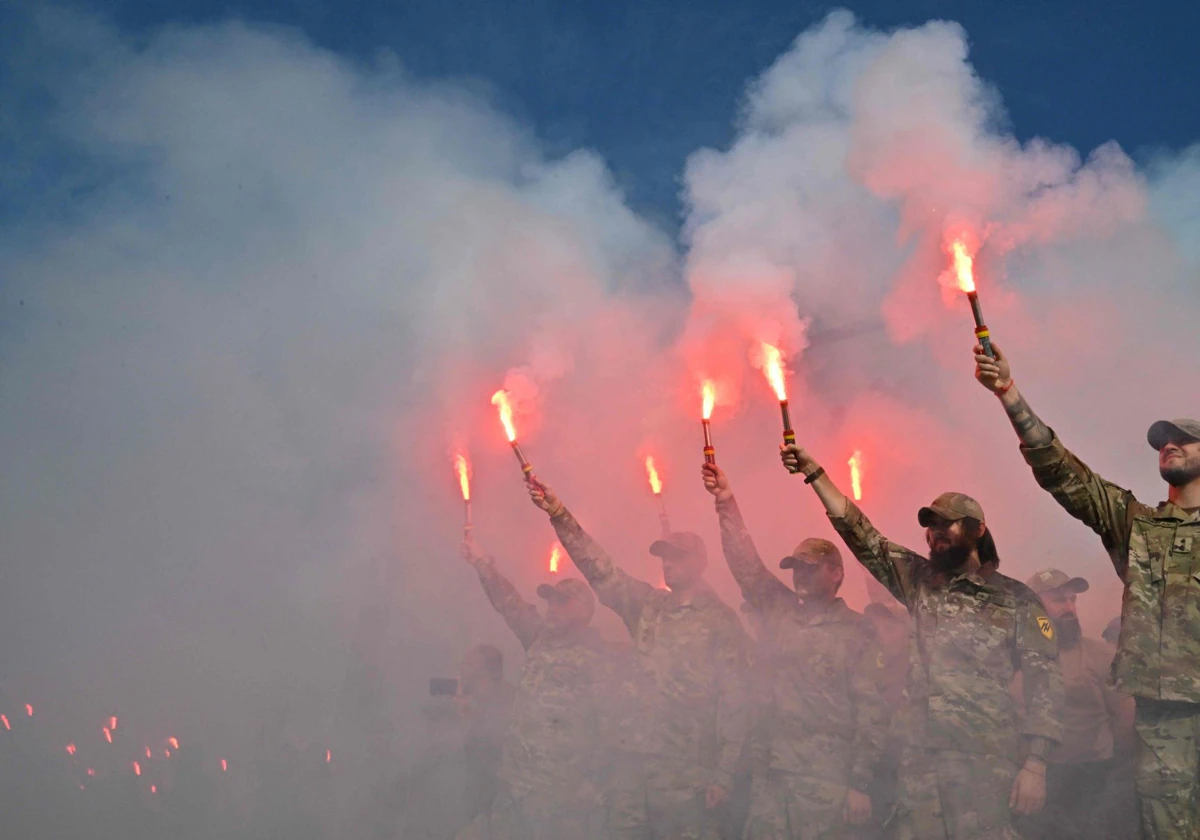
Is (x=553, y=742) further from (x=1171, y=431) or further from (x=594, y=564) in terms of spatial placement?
(x=1171, y=431)

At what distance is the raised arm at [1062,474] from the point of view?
4.03 m

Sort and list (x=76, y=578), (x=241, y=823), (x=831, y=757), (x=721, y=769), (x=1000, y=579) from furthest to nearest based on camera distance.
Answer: (x=76, y=578) < (x=241, y=823) < (x=721, y=769) < (x=831, y=757) < (x=1000, y=579)

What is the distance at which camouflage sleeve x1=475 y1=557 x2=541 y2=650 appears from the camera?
7562 millimetres

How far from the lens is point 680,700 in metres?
6.11

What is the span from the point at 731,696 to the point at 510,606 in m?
2.31

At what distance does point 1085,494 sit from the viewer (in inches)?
161

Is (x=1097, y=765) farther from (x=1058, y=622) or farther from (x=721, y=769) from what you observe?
(x=721, y=769)

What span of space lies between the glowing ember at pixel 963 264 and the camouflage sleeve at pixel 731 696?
114 inches

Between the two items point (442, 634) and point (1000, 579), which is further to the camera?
point (442, 634)

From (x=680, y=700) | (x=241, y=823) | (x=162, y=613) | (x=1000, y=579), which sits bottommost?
(x=241, y=823)

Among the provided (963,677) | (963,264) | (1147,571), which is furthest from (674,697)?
(963,264)

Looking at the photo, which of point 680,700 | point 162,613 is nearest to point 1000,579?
point 680,700

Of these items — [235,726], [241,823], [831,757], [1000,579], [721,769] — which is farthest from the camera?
[235,726]

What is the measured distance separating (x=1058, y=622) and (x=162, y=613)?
11.4m
